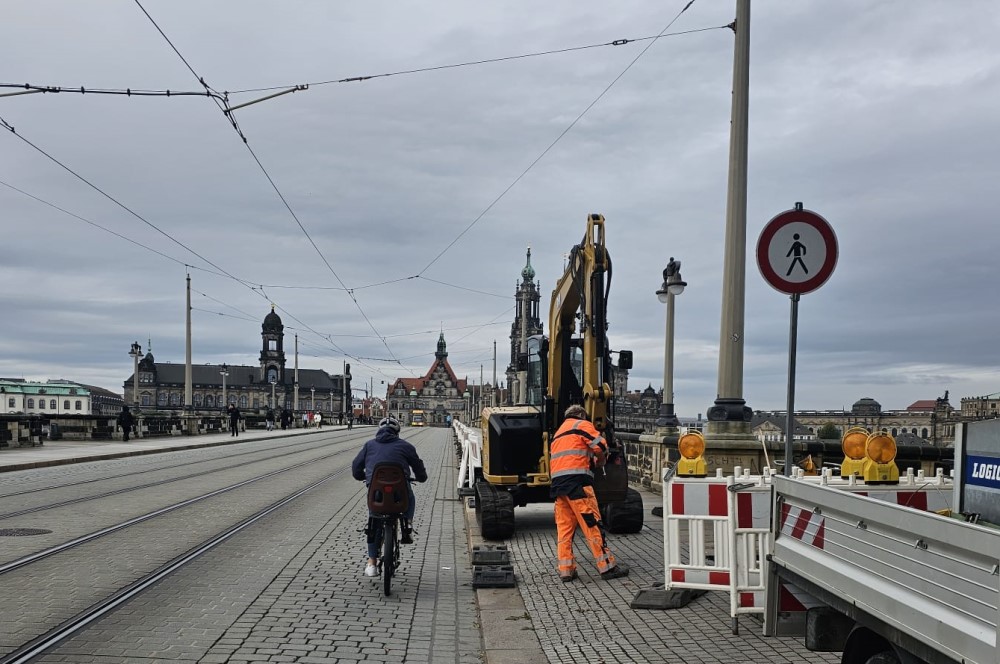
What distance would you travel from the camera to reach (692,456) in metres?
7.55

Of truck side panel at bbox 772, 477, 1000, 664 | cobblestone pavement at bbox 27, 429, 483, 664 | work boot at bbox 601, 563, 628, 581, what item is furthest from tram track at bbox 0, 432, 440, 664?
truck side panel at bbox 772, 477, 1000, 664

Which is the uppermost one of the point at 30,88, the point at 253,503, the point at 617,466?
the point at 30,88

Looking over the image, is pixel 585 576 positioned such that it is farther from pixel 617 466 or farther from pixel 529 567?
pixel 617 466

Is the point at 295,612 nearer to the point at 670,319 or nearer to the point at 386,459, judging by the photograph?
the point at 386,459

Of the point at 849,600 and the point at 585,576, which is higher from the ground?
the point at 849,600

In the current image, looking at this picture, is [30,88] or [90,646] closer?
[90,646]

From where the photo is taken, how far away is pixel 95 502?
1569 centimetres

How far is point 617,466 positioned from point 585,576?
2.47 meters

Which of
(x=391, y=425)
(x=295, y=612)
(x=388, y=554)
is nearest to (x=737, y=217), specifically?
(x=391, y=425)

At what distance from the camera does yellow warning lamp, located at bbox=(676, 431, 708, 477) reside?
7.53 metres

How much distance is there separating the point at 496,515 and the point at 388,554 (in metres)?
3.37

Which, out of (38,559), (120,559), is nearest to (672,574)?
(120,559)

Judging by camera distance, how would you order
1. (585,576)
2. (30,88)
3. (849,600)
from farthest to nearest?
1. (30,88)
2. (585,576)
3. (849,600)

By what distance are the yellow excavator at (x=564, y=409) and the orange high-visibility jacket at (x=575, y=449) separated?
1.48 m
